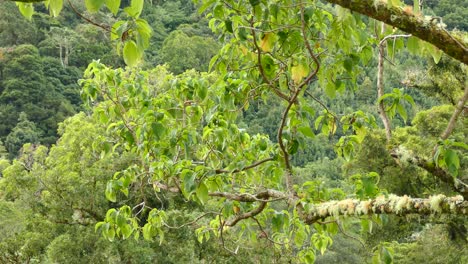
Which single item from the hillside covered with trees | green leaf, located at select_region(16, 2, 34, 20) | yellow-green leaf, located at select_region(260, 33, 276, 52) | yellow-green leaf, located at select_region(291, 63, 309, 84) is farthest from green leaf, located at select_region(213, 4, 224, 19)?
green leaf, located at select_region(16, 2, 34, 20)

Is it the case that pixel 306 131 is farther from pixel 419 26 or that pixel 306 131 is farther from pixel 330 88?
pixel 419 26

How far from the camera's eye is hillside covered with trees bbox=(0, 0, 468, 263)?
6.42ft

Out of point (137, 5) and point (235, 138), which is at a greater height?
point (137, 5)

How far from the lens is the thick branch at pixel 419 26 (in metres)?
1.41

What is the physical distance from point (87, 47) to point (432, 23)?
30528 millimetres

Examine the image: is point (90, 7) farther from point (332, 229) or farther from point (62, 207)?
point (62, 207)

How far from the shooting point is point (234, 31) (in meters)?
2.34

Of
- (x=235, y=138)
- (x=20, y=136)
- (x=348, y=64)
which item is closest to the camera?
(x=348, y=64)

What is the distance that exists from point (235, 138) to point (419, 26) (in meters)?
1.56

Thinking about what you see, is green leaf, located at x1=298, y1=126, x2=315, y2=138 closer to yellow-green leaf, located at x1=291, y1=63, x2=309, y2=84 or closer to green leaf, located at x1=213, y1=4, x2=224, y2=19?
yellow-green leaf, located at x1=291, y1=63, x2=309, y2=84

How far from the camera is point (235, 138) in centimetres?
291

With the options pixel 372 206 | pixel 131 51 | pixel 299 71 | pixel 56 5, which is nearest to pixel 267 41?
pixel 299 71

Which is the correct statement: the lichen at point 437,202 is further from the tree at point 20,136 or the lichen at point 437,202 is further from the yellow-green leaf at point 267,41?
the tree at point 20,136

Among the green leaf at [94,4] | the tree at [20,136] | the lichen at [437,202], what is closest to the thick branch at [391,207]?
the lichen at [437,202]
